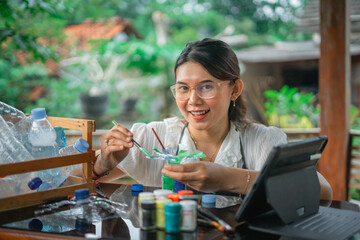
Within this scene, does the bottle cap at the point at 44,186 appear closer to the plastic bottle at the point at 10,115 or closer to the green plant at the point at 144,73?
the plastic bottle at the point at 10,115

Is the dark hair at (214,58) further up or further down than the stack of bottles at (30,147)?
further up

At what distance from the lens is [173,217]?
3.54ft

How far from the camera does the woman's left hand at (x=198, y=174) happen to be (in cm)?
132

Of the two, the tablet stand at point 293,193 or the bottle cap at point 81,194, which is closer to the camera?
the tablet stand at point 293,193

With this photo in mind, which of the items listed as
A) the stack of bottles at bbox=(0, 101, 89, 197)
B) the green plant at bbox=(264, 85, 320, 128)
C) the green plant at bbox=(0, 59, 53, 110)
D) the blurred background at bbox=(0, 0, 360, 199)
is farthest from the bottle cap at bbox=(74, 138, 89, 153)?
the green plant at bbox=(0, 59, 53, 110)

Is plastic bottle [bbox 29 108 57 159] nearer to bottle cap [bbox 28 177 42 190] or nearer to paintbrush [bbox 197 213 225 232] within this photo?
bottle cap [bbox 28 177 42 190]

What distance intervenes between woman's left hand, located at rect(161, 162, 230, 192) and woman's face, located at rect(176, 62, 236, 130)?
16.0 inches

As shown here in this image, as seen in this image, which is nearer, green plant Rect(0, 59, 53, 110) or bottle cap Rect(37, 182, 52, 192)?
bottle cap Rect(37, 182, 52, 192)

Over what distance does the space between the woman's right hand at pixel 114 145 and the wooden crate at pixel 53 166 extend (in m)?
0.13

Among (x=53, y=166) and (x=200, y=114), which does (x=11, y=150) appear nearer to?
(x=53, y=166)

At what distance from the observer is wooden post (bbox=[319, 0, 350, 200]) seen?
3416 mm

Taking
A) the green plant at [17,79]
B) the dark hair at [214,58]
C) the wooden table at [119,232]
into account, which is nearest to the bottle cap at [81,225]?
the wooden table at [119,232]

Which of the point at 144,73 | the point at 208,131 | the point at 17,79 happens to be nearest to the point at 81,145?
the point at 208,131

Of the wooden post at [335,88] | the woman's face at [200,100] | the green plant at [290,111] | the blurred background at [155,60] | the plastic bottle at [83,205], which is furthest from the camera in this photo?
the blurred background at [155,60]
